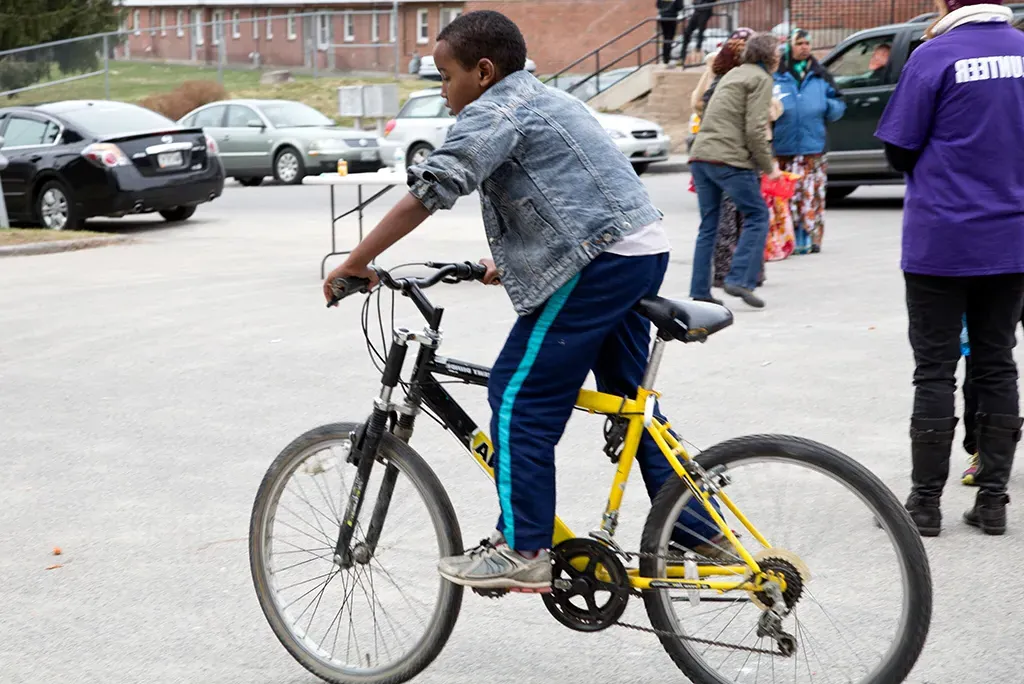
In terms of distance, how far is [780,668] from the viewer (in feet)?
11.8

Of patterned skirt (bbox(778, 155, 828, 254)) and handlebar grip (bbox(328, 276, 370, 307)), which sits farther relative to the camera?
patterned skirt (bbox(778, 155, 828, 254))

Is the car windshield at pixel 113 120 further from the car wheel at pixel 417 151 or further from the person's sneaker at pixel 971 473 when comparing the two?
the person's sneaker at pixel 971 473

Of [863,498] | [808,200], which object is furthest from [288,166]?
[863,498]

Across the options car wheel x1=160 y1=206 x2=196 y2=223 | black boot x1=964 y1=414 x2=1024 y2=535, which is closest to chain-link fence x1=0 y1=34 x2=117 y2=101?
car wheel x1=160 y1=206 x2=196 y2=223

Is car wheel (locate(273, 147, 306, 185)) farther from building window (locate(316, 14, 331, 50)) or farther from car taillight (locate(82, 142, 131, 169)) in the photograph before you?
building window (locate(316, 14, 331, 50))

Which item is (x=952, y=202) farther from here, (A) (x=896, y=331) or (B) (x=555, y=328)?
(A) (x=896, y=331)

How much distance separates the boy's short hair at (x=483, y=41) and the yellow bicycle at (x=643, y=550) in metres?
0.53

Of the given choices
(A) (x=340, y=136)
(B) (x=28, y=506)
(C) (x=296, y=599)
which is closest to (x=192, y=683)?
(C) (x=296, y=599)

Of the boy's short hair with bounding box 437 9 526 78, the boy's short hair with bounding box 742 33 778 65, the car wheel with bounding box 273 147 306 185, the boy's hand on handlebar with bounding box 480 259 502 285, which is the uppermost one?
the boy's short hair with bounding box 437 9 526 78

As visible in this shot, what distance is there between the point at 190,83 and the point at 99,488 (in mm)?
30412

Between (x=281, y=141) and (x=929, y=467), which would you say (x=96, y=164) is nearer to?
(x=281, y=141)

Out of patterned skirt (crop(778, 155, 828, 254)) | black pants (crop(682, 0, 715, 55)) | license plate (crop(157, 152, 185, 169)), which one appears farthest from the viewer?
black pants (crop(682, 0, 715, 55))

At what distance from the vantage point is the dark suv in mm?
15758

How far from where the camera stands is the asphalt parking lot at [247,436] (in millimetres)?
4223
